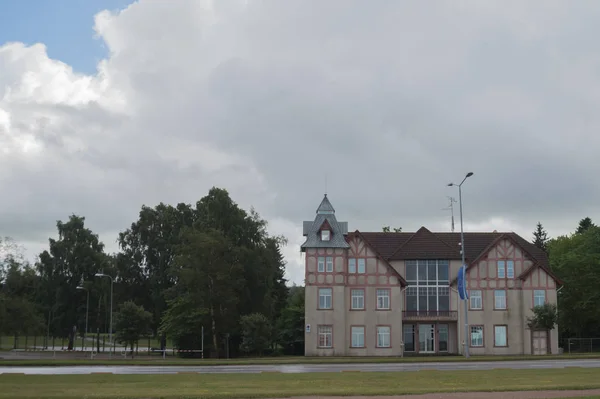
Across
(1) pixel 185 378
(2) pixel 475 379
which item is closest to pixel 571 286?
(2) pixel 475 379

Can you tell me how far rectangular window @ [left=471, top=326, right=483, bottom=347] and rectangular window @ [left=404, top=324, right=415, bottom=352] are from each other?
17.6ft

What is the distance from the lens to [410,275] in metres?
64.4

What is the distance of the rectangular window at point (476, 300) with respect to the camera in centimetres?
6294

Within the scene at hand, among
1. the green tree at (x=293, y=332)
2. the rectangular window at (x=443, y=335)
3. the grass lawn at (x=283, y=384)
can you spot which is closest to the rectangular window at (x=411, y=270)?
the rectangular window at (x=443, y=335)

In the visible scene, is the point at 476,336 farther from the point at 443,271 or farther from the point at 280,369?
the point at 280,369

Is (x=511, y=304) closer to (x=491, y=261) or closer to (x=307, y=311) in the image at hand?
(x=491, y=261)

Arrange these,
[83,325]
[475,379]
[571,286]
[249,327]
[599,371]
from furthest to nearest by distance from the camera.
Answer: [83,325] → [571,286] → [249,327] → [599,371] → [475,379]

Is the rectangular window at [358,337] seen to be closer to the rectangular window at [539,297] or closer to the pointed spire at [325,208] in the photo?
the pointed spire at [325,208]

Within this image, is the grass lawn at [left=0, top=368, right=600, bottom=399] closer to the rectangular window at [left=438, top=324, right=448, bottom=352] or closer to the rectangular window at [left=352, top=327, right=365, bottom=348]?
the rectangular window at [left=352, top=327, right=365, bottom=348]

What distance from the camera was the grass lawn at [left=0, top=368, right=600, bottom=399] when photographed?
72.3 feet

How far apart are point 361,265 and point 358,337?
21.2ft

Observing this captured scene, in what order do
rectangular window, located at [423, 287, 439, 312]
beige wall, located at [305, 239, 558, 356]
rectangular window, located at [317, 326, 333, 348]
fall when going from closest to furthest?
rectangular window, located at [317, 326, 333, 348] < beige wall, located at [305, 239, 558, 356] < rectangular window, located at [423, 287, 439, 312]

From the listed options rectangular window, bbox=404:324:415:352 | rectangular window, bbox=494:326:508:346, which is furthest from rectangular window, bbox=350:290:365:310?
rectangular window, bbox=494:326:508:346

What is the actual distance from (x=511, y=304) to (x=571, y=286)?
12.7 metres
